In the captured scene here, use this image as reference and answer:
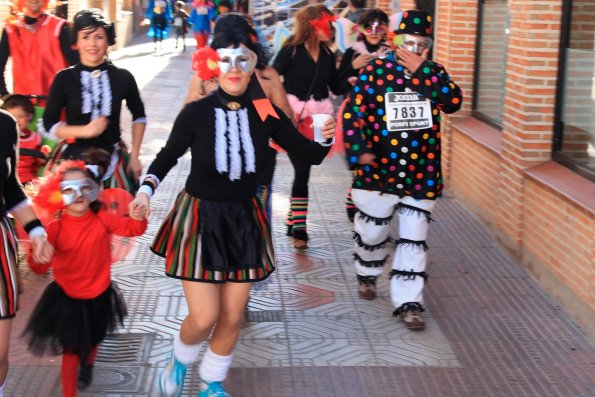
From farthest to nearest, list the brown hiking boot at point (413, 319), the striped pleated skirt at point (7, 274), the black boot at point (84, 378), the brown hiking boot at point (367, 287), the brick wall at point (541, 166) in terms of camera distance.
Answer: the brown hiking boot at point (367, 287), the brick wall at point (541, 166), the brown hiking boot at point (413, 319), the black boot at point (84, 378), the striped pleated skirt at point (7, 274)

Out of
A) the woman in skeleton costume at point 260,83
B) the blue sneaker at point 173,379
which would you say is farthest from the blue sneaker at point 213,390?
the woman in skeleton costume at point 260,83

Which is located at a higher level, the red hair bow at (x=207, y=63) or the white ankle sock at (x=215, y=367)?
the red hair bow at (x=207, y=63)

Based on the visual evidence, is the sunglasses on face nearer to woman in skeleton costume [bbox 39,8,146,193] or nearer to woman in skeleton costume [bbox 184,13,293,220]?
woman in skeleton costume [bbox 184,13,293,220]

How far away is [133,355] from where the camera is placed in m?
6.16

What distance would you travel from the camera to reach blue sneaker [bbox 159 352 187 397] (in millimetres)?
5281

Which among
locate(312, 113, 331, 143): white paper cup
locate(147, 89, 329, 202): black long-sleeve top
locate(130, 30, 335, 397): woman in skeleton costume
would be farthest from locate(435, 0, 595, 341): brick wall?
locate(130, 30, 335, 397): woman in skeleton costume

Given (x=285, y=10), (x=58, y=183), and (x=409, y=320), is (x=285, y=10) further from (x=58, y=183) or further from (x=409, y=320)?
(x=58, y=183)

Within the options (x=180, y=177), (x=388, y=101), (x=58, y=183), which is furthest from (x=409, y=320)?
(x=180, y=177)

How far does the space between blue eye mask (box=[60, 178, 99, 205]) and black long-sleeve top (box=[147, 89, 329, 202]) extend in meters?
0.34

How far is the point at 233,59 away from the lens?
16.7 feet

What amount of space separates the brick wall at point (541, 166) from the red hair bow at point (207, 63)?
9.54 ft

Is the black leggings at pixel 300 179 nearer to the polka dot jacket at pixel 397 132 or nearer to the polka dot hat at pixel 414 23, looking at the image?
the polka dot jacket at pixel 397 132

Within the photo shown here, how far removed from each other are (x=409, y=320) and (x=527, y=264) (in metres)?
1.73

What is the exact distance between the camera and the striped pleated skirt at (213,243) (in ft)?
16.5
